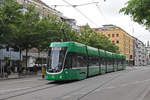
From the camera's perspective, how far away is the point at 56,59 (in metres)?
18.7

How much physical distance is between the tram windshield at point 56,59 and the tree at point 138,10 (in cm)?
709

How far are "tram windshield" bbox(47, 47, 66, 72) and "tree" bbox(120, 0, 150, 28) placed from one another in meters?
7.09

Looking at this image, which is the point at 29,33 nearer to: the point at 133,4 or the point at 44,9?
the point at 133,4

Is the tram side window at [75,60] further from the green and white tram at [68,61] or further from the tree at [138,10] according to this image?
the tree at [138,10]

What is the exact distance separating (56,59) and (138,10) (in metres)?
8.06

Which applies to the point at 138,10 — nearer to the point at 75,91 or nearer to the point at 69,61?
the point at 75,91

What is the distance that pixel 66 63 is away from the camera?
61.7 feet

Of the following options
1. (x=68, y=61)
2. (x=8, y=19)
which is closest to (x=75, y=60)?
(x=68, y=61)

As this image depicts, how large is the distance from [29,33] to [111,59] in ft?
43.4

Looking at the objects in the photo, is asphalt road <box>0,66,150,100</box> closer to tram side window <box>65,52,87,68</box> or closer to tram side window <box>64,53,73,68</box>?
tram side window <box>64,53,73,68</box>

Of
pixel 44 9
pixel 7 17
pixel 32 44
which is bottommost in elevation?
pixel 32 44

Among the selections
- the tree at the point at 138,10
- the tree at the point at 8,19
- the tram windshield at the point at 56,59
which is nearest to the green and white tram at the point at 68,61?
the tram windshield at the point at 56,59

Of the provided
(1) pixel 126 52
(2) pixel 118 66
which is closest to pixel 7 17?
(2) pixel 118 66

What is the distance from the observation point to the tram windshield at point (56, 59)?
18.5 meters
